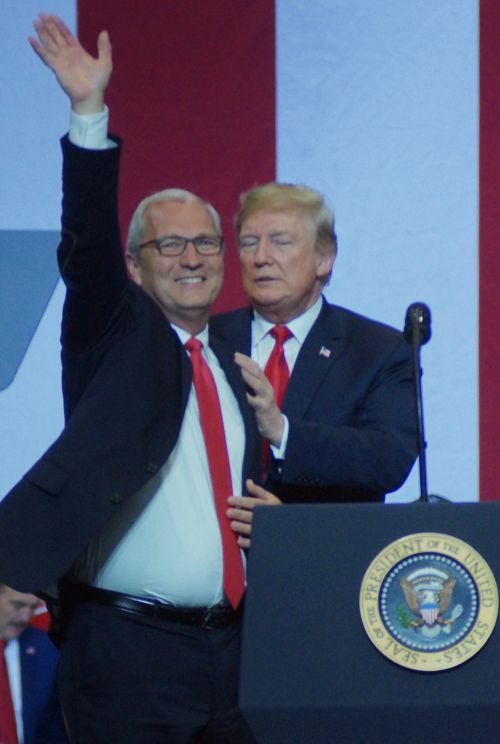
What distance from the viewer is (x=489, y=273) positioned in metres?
3.10

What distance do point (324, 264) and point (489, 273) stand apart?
0.75m

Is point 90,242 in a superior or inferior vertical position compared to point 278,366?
superior

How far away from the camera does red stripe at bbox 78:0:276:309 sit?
119 inches

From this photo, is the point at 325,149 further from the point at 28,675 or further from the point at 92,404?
the point at 28,675

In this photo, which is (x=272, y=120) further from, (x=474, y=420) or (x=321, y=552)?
(x=321, y=552)

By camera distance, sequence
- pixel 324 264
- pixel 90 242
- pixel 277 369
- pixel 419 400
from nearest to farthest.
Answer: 1. pixel 419 400
2. pixel 90 242
3. pixel 277 369
4. pixel 324 264

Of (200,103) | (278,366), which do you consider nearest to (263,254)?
(278,366)

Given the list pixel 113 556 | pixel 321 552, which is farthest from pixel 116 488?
pixel 321 552

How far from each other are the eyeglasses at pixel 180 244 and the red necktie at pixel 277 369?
0.27 meters

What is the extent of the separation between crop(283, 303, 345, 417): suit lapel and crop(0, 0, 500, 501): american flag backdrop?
26.1 inches

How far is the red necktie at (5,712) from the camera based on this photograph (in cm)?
197

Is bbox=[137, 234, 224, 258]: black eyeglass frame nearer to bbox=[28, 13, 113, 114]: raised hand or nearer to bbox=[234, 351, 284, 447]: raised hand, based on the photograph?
bbox=[234, 351, 284, 447]: raised hand

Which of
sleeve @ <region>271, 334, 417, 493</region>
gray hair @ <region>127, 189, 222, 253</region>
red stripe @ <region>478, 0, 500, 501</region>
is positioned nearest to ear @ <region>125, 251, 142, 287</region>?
gray hair @ <region>127, 189, 222, 253</region>

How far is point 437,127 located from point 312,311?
0.85 meters
